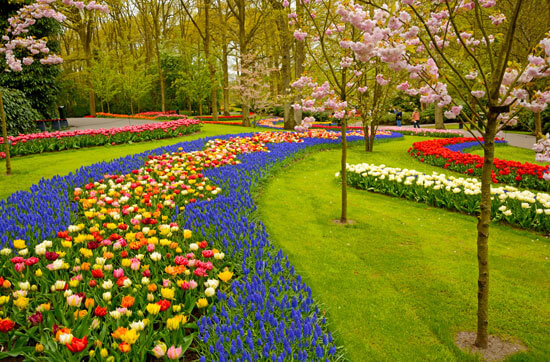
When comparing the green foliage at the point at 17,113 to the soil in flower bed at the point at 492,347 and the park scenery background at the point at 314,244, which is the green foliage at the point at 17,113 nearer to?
the park scenery background at the point at 314,244

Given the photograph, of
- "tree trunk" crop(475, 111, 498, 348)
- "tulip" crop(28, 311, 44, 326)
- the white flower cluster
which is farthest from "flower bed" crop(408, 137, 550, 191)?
"tulip" crop(28, 311, 44, 326)

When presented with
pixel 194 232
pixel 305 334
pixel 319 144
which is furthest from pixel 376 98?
pixel 305 334

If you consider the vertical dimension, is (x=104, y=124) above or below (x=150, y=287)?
above

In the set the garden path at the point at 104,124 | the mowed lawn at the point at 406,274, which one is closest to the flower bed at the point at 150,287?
the mowed lawn at the point at 406,274

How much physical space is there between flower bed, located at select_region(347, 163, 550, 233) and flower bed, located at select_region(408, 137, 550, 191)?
35.8 inches

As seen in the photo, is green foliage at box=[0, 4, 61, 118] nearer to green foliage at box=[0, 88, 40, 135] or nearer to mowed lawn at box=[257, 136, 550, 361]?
green foliage at box=[0, 88, 40, 135]

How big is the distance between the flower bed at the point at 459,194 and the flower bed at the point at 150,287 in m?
3.77

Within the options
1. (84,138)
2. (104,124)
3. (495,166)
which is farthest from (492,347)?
(104,124)

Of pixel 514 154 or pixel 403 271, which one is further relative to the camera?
pixel 514 154

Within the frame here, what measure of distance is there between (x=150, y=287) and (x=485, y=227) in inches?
109

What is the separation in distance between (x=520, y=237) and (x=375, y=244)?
93.9 inches

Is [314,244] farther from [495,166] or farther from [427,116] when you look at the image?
[427,116]

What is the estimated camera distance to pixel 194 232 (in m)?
4.46

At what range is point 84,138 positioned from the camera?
44.4ft
